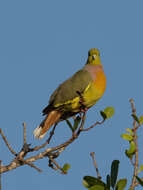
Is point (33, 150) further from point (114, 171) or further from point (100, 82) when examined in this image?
point (100, 82)

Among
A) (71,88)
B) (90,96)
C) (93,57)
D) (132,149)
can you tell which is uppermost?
(93,57)

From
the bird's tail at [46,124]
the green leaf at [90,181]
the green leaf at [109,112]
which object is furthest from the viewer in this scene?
the bird's tail at [46,124]

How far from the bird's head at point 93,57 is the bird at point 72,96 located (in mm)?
591

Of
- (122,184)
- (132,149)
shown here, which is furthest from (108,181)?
(132,149)

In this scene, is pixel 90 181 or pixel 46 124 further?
pixel 46 124

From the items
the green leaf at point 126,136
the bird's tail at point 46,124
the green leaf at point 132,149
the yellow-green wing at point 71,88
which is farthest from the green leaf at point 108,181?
the yellow-green wing at point 71,88

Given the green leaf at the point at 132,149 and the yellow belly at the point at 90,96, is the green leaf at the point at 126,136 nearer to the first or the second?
the green leaf at the point at 132,149

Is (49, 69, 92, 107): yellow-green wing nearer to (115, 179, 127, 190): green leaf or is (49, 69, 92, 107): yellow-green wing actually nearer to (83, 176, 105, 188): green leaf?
(83, 176, 105, 188): green leaf

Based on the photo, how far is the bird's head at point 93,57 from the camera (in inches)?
323

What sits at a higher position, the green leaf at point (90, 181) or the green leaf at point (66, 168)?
the green leaf at point (66, 168)

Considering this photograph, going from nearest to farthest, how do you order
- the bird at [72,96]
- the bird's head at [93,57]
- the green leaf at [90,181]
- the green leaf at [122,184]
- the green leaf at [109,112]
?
the green leaf at [122,184] → the green leaf at [90,181] → the green leaf at [109,112] → the bird at [72,96] → the bird's head at [93,57]

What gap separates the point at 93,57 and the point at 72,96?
1.58 m

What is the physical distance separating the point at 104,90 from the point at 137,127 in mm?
3257

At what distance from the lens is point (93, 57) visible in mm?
8234
